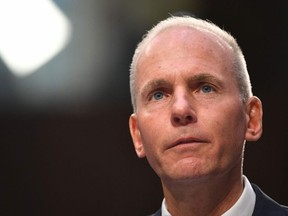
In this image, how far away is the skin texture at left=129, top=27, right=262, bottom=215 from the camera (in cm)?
140

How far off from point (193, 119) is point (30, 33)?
5.48 ft

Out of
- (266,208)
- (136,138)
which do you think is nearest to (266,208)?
(266,208)

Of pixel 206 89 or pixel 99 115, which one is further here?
pixel 99 115

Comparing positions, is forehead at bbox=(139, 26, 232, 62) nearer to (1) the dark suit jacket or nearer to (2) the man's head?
(2) the man's head

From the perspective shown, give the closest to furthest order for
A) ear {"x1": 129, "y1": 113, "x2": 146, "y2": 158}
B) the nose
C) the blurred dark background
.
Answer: the nose
ear {"x1": 129, "y1": 113, "x2": 146, "y2": 158}
the blurred dark background

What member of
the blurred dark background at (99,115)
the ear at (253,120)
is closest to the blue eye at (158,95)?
the ear at (253,120)

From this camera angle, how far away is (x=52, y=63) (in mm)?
2854

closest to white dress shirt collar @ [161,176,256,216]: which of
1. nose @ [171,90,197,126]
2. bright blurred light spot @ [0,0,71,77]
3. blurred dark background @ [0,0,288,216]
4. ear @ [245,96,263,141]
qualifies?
ear @ [245,96,263,141]

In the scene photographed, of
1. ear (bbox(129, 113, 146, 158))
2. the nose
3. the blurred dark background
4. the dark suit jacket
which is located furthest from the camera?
the blurred dark background

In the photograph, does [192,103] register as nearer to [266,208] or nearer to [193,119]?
[193,119]

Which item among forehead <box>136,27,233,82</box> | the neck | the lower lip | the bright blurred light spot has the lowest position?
the neck

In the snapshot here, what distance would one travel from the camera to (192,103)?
4.67ft

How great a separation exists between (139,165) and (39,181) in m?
0.43

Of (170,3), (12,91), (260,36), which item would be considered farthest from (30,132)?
(260,36)
